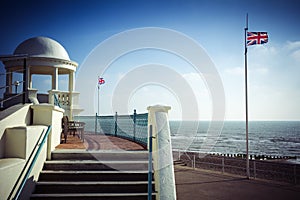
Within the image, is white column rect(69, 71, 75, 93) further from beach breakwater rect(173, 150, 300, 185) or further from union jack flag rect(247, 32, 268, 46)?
union jack flag rect(247, 32, 268, 46)

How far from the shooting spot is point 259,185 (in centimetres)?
980

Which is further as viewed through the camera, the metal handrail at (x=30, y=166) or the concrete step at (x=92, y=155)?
the concrete step at (x=92, y=155)

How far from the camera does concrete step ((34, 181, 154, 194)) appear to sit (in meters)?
5.55

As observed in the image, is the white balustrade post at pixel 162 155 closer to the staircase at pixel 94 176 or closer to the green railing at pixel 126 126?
the staircase at pixel 94 176

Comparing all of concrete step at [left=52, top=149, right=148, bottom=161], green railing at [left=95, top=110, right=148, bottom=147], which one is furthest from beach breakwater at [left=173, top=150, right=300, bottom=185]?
concrete step at [left=52, top=149, right=148, bottom=161]

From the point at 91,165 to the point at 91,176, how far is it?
36 cm

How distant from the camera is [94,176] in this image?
234 inches

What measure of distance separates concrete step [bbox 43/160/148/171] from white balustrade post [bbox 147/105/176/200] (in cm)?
63

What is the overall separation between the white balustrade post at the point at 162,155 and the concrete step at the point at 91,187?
502 millimetres

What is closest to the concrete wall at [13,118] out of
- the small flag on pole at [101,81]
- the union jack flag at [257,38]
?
the union jack flag at [257,38]

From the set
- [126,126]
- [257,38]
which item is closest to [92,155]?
[126,126]

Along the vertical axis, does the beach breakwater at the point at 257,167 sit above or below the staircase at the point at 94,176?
below

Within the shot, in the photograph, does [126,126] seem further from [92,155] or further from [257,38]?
[257,38]

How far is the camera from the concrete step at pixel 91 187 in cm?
555
